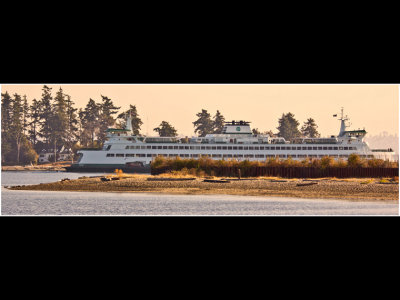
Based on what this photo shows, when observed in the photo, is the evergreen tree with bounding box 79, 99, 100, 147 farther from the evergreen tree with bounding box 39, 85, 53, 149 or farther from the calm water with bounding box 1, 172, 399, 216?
the calm water with bounding box 1, 172, 399, 216

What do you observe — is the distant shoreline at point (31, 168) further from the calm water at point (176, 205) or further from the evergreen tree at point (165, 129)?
the calm water at point (176, 205)

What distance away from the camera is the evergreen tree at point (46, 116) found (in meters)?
108

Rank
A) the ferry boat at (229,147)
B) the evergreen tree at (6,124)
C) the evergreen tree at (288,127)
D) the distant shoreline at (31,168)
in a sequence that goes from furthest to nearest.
Answer: 1. the evergreen tree at (288,127)
2. the evergreen tree at (6,124)
3. the distant shoreline at (31,168)
4. the ferry boat at (229,147)

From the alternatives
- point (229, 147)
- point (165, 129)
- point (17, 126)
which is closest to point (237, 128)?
point (229, 147)

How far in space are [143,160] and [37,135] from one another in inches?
1492

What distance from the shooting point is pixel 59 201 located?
34031mm

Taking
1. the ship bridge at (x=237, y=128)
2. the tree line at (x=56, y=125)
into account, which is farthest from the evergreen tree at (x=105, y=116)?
the ship bridge at (x=237, y=128)

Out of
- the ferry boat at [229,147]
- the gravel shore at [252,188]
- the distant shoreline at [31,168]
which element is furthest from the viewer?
the distant shoreline at [31,168]

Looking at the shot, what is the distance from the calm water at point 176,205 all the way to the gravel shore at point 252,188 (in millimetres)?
2395

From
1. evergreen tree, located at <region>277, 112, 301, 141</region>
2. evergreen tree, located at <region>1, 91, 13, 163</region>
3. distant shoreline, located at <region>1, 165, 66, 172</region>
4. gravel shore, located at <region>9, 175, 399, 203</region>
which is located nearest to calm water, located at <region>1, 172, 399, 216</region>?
gravel shore, located at <region>9, 175, 399, 203</region>

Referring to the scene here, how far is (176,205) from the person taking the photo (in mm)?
31562

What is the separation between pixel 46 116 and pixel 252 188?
7633cm

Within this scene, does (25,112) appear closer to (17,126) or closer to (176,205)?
(17,126)

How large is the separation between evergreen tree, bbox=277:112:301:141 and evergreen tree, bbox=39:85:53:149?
4708 centimetres
